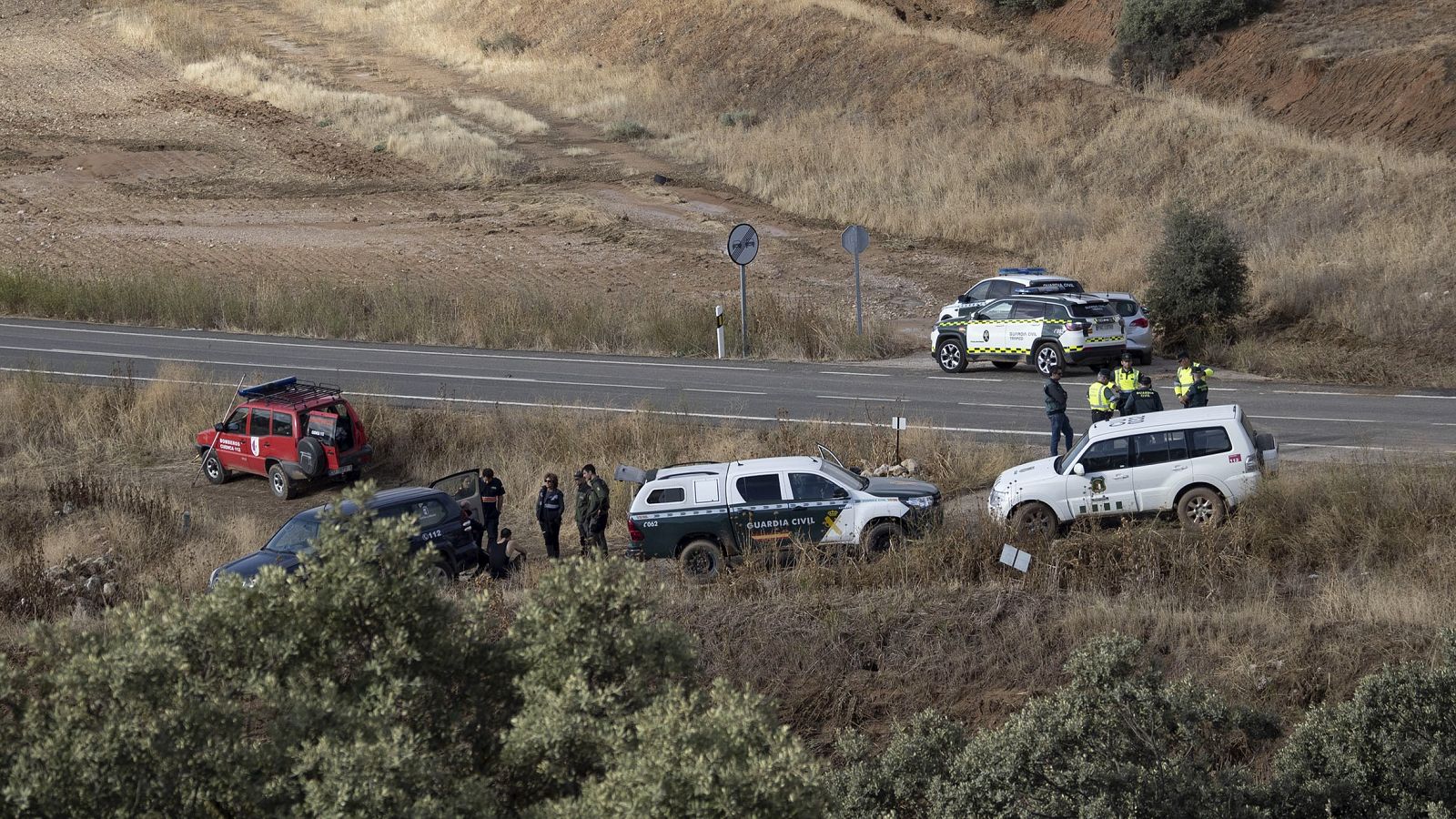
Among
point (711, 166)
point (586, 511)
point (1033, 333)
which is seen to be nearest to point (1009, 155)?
point (711, 166)

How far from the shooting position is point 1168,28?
46.6 metres

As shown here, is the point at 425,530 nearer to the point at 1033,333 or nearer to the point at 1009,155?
the point at 1033,333

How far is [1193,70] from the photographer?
45938mm

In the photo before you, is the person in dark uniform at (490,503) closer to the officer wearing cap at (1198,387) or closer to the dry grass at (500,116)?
the officer wearing cap at (1198,387)

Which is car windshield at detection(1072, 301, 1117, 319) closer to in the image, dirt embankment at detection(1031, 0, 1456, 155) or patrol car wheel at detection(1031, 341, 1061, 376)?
patrol car wheel at detection(1031, 341, 1061, 376)

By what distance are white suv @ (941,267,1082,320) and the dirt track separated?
3828mm

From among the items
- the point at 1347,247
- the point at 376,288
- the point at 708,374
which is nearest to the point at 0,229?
the point at 376,288

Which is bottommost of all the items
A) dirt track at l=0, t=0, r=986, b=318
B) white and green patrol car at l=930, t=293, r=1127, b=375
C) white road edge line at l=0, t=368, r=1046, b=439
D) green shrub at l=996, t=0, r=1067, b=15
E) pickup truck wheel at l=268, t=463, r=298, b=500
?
pickup truck wheel at l=268, t=463, r=298, b=500

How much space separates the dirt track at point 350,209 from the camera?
118ft

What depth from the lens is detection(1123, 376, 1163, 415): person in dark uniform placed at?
18.1 meters

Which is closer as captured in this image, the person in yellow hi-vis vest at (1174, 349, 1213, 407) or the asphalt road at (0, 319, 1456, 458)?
the person in yellow hi-vis vest at (1174, 349, 1213, 407)

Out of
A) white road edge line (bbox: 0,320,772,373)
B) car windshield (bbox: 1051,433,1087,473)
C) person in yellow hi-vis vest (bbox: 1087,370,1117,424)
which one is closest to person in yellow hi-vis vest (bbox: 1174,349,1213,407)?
person in yellow hi-vis vest (bbox: 1087,370,1117,424)

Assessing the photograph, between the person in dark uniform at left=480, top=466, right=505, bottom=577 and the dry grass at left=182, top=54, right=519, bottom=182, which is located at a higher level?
the dry grass at left=182, top=54, right=519, bottom=182

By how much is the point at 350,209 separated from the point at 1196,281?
26.0 meters
